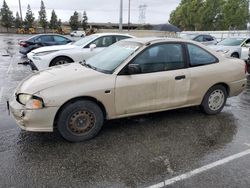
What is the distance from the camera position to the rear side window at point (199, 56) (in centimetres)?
552

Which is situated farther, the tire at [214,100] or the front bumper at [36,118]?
the tire at [214,100]

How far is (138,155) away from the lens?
4.16 meters

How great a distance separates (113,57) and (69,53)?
489cm

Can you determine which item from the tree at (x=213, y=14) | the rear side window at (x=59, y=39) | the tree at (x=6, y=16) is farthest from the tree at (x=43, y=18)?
the rear side window at (x=59, y=39)

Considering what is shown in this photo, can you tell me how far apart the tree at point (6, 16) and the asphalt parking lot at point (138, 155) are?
70.4m

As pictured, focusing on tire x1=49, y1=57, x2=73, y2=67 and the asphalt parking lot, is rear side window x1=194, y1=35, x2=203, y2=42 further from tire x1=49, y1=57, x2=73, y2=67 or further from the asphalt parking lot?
the asphalt parking lot

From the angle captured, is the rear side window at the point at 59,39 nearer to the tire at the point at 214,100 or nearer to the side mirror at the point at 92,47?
the side mirror at the point at 92,47

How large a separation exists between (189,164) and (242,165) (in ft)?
2.39

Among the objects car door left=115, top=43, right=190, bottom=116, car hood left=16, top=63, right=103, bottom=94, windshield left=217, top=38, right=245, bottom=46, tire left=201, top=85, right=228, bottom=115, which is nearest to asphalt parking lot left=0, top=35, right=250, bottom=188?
tire left=201, top=85, right=228, bottom=115

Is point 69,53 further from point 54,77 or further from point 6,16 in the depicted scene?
point 6,16

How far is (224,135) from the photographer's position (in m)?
4.98

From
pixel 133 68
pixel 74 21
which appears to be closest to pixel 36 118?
pixel 133 68

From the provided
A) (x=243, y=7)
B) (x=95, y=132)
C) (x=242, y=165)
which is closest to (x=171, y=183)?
(x=242, y=165)

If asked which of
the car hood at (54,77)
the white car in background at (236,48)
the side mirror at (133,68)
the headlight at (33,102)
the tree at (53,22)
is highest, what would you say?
the side mirror at (133,68)
